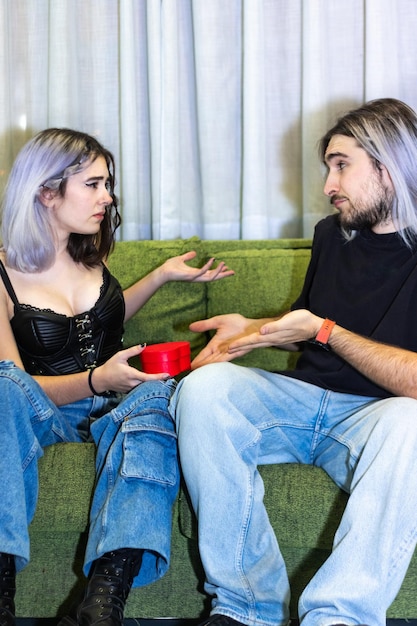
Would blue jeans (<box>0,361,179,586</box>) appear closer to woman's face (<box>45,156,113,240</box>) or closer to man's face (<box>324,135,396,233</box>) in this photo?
woman's face (<box>45,156,113,240</box>)

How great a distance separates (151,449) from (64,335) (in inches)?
17.2

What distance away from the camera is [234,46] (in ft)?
8.48

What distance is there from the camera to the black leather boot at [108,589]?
1438mm

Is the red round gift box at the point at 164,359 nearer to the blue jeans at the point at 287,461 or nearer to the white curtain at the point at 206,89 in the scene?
the blue jeans at the point at 287,461

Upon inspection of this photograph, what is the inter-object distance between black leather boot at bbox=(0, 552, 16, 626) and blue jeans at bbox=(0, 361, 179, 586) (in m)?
0.02

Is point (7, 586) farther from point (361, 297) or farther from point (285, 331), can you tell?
point (361, 297)

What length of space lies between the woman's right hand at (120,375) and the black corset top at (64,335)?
0.55ft

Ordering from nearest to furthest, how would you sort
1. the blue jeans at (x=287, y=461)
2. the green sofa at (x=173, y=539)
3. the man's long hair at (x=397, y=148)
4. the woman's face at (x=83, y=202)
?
the blue jeans at (x=287, y=461) < the green sofa at (x=173, y=539) < the man's long hair at (x=397, y=148) < the woman's face at (x=83, y=202)

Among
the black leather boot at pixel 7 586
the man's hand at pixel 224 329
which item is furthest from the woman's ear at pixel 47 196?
the black leather boot at pixel 7 586

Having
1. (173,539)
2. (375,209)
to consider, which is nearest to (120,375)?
(173,539)

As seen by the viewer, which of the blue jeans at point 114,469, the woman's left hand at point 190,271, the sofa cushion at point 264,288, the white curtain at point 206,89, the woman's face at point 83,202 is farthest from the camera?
the white curtain at point 206,89

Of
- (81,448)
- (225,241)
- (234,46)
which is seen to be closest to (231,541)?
(81,448)

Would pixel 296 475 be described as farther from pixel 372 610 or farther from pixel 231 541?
pixel 372 610

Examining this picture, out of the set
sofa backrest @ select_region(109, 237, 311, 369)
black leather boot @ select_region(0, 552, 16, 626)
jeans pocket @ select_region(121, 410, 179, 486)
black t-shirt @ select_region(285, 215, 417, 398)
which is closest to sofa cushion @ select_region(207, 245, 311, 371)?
sofa backrest @ select_region(109, 237, 311, 369)
